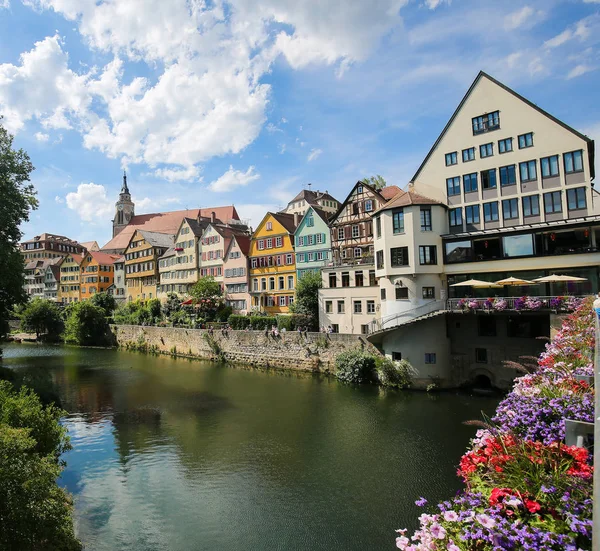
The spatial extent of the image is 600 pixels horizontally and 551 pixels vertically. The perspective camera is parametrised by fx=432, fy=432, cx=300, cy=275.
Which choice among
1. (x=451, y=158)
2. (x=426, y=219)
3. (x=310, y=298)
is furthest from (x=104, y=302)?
(x=451, y=158)

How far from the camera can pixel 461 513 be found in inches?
157

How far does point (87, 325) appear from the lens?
60.2 meters

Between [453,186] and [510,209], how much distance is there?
399cm

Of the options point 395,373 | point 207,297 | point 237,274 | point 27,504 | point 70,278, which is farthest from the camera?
point 70,278

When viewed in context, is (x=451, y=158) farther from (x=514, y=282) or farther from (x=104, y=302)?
(x=104, y=302)

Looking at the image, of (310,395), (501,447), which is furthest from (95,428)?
(501,447)

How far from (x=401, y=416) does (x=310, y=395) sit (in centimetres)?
706

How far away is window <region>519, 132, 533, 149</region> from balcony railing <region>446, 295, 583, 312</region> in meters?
9.39

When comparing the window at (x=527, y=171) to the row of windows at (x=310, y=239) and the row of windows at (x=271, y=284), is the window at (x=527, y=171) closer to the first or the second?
the row of windows at (x=310, y=239)

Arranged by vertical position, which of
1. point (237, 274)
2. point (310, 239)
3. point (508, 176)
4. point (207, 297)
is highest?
point (508, 176)

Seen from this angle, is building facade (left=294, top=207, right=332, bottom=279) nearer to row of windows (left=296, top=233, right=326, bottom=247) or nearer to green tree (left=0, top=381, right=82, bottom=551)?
row of windows (left=296, top=233, right=326, bottom=247)

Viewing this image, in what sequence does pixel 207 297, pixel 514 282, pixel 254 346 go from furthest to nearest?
pixel 207 297 < pixel 254 346 < pixel 514 282

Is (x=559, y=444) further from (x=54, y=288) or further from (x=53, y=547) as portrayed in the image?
(x=54, y=288)

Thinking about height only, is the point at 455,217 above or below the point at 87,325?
above
